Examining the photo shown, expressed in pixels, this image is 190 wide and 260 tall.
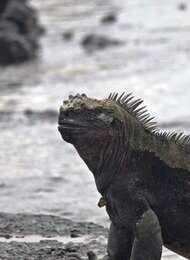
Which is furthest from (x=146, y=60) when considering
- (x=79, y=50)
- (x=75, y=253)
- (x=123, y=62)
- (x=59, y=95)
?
(x=75, y=253)

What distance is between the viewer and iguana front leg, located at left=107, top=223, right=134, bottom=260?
7242mm

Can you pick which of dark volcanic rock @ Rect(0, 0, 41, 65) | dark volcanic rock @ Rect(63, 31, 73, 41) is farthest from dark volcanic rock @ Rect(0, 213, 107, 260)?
dark volcanic rock @ Rect(63, 31, 73, 41)

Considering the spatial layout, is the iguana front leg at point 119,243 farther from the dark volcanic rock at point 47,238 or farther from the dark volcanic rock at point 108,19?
the dark volcanic rock at point 108,19

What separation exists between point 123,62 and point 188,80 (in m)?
4.34

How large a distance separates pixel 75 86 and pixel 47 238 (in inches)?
548

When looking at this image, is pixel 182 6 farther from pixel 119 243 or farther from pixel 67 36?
pixel 119 243

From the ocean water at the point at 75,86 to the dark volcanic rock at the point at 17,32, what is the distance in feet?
1.67

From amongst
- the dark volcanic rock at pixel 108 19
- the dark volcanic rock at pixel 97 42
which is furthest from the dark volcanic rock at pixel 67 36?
the dark volcanic rock at pixel 108 19

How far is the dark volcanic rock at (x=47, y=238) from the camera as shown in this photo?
9023 millimetres

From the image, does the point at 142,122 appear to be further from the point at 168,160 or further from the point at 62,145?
the point at 62,145

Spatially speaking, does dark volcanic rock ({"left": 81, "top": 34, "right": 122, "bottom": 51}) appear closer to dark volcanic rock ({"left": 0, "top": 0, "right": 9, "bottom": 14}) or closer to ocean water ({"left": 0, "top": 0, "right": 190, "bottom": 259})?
ocean water ({"left": 0, "top": 0, "right": 190, "bottom": 259})

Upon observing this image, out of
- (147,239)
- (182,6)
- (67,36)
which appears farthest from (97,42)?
(147,239)

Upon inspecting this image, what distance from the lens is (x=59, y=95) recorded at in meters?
22.8

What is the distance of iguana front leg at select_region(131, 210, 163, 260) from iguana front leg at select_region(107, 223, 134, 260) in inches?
11.7
